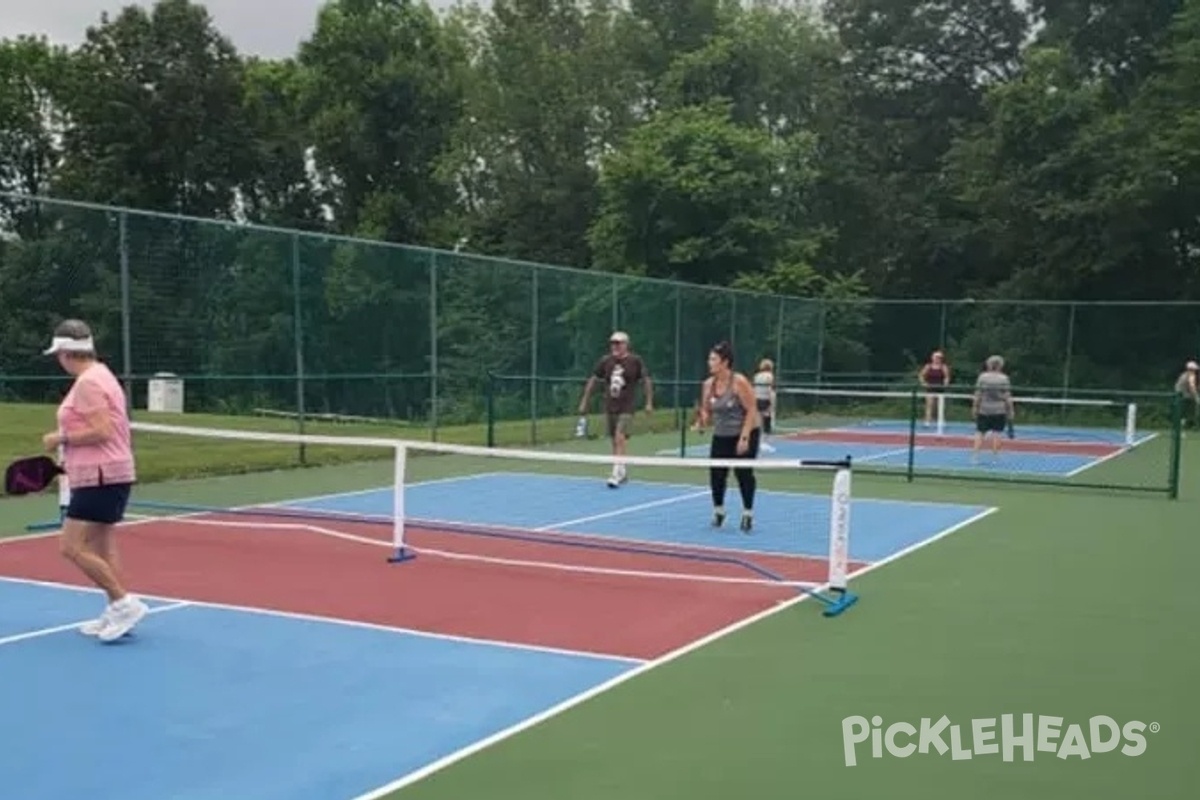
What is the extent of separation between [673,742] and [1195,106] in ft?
111

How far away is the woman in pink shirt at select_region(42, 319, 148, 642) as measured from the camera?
7.11m

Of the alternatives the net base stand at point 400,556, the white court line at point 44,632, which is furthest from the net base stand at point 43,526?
the white court line at point 44,632

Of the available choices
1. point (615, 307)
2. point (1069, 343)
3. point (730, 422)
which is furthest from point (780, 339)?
point (730, 422)

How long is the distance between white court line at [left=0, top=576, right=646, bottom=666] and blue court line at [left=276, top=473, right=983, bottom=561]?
391 cm

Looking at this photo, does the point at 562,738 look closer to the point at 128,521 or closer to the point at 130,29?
the point at 128,521

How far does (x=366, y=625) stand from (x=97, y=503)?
1.69 metres

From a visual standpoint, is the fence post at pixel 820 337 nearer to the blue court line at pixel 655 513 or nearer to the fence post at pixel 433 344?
the fence post at pixel 433 344

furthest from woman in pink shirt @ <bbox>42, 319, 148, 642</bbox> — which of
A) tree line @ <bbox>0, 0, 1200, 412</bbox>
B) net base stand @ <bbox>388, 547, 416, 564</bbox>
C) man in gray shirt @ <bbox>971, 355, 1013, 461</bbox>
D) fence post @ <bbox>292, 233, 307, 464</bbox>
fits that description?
tree line @ <bbox>0, 0, 1200, 412</bbox>

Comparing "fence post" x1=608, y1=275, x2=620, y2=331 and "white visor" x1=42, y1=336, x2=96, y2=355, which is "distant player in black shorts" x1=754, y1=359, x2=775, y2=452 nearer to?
"fence post" x1=608, y1=275, x2=620, y2=331

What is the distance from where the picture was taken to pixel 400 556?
10195mm

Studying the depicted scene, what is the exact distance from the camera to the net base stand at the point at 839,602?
27.8 ft

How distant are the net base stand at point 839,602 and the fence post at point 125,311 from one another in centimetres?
890

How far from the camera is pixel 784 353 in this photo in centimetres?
3281

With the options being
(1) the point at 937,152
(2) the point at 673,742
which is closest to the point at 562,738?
(2) the point at 673,742
